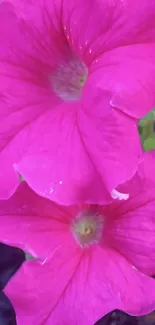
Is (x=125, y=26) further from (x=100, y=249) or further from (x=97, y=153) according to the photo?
(x=100, y=249)

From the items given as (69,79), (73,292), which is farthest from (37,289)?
(69,79)

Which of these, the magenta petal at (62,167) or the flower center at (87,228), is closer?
the magenta petal at (62,167)

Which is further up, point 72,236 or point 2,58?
point 2,58

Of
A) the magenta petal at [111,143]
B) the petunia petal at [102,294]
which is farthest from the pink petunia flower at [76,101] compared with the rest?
the petunia petal at [102,294]

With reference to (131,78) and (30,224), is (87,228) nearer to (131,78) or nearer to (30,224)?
(30,224)

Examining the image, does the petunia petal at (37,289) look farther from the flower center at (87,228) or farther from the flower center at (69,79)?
the flower center at (69,79)

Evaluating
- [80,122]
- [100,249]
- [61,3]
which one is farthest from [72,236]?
[61,3]

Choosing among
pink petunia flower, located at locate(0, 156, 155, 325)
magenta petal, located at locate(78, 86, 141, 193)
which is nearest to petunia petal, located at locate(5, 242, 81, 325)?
pink petunia flower, located at locate(0, 156, 155, 325)
